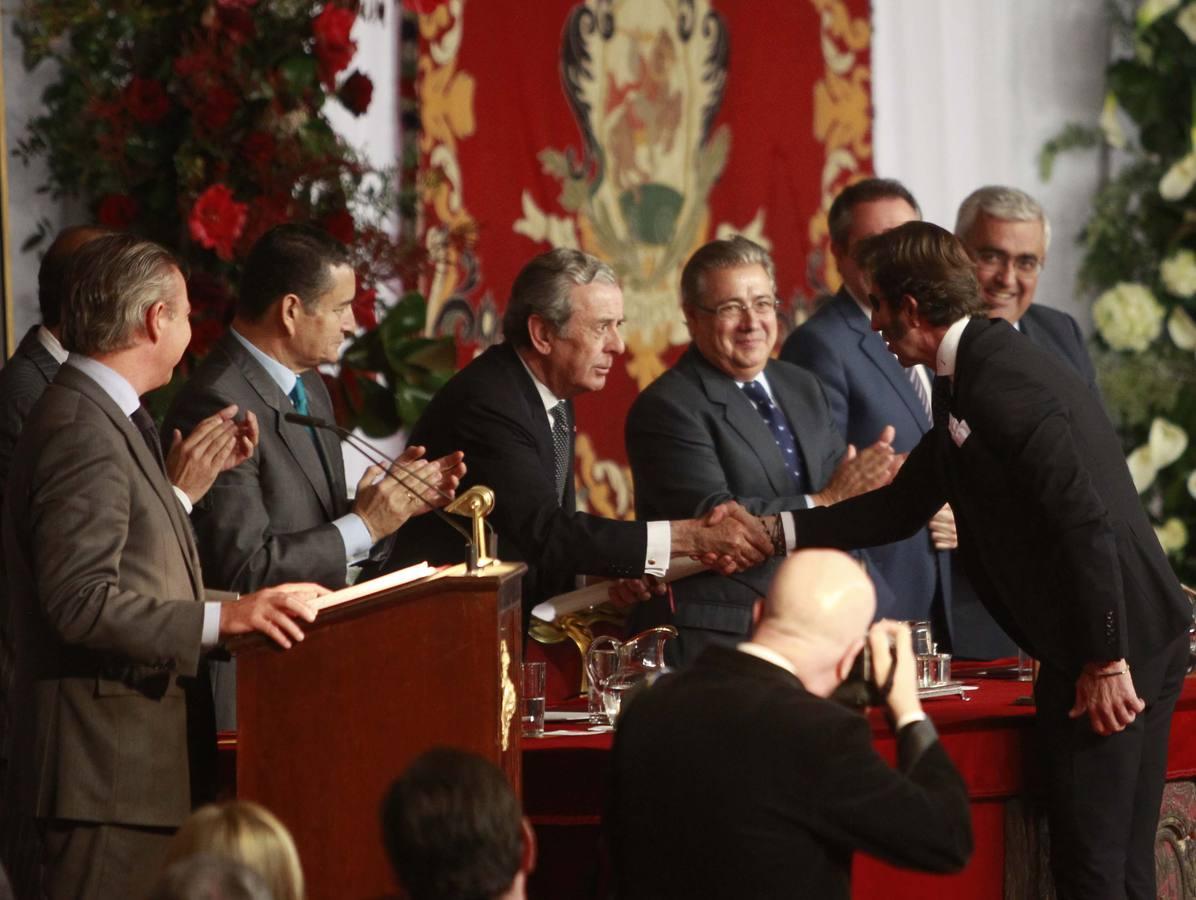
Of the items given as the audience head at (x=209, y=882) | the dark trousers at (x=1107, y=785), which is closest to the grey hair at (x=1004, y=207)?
the dark trousers at (x=1107, y=785)

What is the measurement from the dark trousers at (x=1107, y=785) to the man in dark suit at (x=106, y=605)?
130 centimetres

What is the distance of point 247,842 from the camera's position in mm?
2160

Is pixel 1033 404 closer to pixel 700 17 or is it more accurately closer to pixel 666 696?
pixel 666 696

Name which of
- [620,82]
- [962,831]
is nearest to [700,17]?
[620,82]

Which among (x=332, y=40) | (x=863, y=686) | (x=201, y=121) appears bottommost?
(x=863, y=686)

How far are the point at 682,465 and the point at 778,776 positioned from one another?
6.39 ft

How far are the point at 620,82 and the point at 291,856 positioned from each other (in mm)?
4071

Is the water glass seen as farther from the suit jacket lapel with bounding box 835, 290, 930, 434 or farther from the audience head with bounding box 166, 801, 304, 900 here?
the suit jacket lapel with bounding box 835, 290, 930, 434

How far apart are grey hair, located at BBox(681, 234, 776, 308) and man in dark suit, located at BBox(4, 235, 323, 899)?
1630mm

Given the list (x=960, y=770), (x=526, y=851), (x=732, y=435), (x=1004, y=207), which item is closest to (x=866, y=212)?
(x=1004, y=207)

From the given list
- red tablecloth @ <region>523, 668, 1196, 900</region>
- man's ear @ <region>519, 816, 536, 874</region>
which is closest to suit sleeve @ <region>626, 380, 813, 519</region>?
red tablecloth @ <region>523, 668, 1196, 900</region>

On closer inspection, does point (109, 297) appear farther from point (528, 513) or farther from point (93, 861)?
point (528, 513)

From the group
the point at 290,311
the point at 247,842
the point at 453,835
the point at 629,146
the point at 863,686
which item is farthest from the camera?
the point at 629,146

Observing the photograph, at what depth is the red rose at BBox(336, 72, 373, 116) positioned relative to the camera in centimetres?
453
